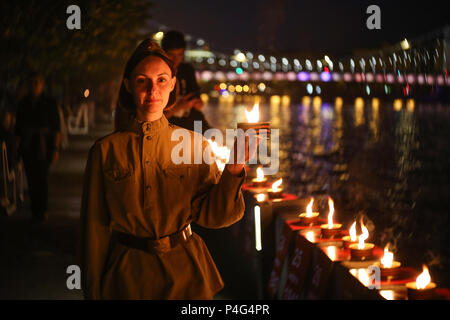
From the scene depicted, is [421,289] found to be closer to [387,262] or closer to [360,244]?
[387,262]

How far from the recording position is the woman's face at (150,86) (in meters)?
2.28

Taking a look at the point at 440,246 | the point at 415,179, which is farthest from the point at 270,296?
the point at 415,179

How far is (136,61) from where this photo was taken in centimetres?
232

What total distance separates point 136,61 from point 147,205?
0.57 m

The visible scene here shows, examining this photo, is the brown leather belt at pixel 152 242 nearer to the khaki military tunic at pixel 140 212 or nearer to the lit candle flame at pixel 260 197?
the khaki military tunic at pixel 140 212

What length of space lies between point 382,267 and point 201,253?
135 centimetres

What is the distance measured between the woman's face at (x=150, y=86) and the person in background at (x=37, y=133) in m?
5.72

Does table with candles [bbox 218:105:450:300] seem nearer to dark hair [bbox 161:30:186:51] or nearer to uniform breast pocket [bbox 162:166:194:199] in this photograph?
uniform breast pocket [bbox 162:166:194:199]

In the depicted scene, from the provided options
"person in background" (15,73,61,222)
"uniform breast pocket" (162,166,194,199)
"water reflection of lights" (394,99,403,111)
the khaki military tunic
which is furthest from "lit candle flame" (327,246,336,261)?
"water reflection of lights" (394,99,403,111)

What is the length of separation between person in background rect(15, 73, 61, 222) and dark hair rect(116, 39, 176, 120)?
18.5 ft

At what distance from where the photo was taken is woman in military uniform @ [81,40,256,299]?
221cm
